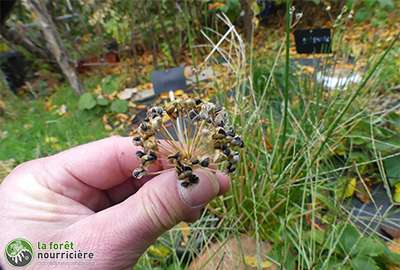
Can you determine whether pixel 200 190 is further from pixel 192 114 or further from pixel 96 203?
pixel 96 203

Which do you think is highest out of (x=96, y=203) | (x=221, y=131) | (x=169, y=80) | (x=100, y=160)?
(x=221, y=131)

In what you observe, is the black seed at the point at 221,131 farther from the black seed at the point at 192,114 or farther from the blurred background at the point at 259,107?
the blurred background at the point at 259,107

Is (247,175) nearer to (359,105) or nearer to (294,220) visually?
(294,220)

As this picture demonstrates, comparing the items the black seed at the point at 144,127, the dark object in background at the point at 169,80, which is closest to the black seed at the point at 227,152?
the black seed at the point at 144,127

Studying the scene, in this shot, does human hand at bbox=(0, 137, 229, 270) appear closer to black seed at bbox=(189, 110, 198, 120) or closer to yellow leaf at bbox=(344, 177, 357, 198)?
black seed at bbox=(189, 110, 198, 120)

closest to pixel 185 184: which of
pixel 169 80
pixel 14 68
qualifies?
pixel 169 80
